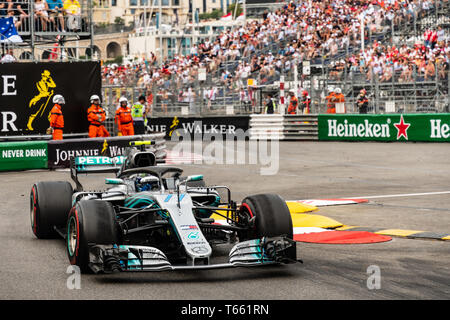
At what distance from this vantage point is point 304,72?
28.2m

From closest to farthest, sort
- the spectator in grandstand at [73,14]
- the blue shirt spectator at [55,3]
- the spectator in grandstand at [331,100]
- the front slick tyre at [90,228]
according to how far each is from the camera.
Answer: the front slick tyre at [90,228] → the spectator in grandstand at [73,14] → the blue shirt spectator at [55,3] → the spectator in grandstand at [331,100]

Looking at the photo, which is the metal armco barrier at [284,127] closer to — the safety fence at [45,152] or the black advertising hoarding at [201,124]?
the black advertising hoarding at [201,124]

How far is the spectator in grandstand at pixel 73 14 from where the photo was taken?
24562mm

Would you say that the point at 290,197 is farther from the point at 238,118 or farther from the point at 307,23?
the point at 307,23

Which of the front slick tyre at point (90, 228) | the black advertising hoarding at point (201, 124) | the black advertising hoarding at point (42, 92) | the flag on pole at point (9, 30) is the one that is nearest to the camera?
the front slick tyre at point (90, 228)

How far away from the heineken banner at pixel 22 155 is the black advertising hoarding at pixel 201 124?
12121mm

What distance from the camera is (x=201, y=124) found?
31.4m

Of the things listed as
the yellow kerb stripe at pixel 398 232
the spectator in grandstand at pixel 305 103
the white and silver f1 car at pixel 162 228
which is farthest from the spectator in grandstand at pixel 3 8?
the yellow kerb stripe at pixel 398 232

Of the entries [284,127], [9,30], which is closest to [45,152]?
[9,30]

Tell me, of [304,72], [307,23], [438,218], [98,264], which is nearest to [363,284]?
[98,264]

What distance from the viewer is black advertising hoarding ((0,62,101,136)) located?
72.7ft

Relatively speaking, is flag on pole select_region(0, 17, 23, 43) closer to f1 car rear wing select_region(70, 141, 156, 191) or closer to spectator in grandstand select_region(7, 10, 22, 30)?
spectator in grandstand select_region(7, 10, 22, 30)

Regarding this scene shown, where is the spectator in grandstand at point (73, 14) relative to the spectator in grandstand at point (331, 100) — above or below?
above

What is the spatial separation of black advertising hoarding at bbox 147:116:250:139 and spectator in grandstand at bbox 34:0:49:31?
7.69 meters
